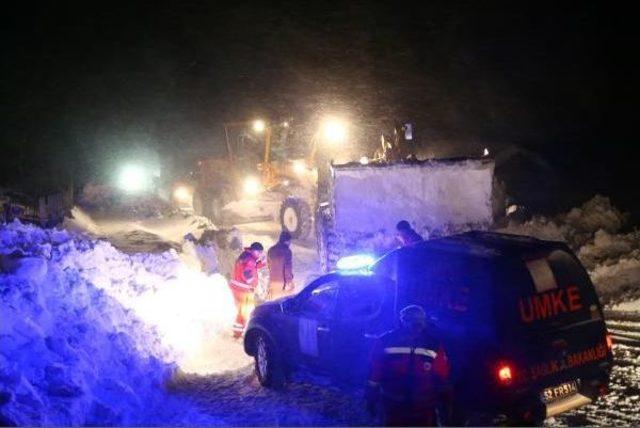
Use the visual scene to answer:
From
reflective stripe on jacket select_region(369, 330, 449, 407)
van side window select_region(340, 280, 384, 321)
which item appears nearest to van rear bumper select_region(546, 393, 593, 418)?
reflective stripe on jacket select_region(369, 330, 449, 407)

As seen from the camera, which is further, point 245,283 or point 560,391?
point 245,283

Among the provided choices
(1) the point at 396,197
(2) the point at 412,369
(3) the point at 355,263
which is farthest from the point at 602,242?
(2) the point at 412,369

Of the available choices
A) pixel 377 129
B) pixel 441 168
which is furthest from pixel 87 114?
pixel 441 168

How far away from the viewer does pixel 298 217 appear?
17.5 metres

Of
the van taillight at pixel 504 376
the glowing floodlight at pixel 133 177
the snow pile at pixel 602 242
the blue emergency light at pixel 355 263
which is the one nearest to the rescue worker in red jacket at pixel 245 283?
the blue emergency light at pixel 355 263

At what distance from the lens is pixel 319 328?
6.67m

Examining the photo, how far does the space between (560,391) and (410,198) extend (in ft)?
23.4

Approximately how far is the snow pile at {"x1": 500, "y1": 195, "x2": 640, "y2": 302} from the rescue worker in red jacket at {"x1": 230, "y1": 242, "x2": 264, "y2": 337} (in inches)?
249

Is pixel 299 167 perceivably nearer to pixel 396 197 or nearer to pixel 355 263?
pixel 396 197

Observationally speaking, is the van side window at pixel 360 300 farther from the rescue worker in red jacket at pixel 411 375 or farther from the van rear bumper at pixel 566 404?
the van rear bumper at pixel 566 404

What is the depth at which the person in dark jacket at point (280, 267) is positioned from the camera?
1005 cm

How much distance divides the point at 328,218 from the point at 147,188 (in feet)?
82.2

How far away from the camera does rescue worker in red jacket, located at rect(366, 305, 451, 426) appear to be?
4438 millimetres

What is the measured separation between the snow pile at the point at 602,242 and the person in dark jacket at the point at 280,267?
573cm
